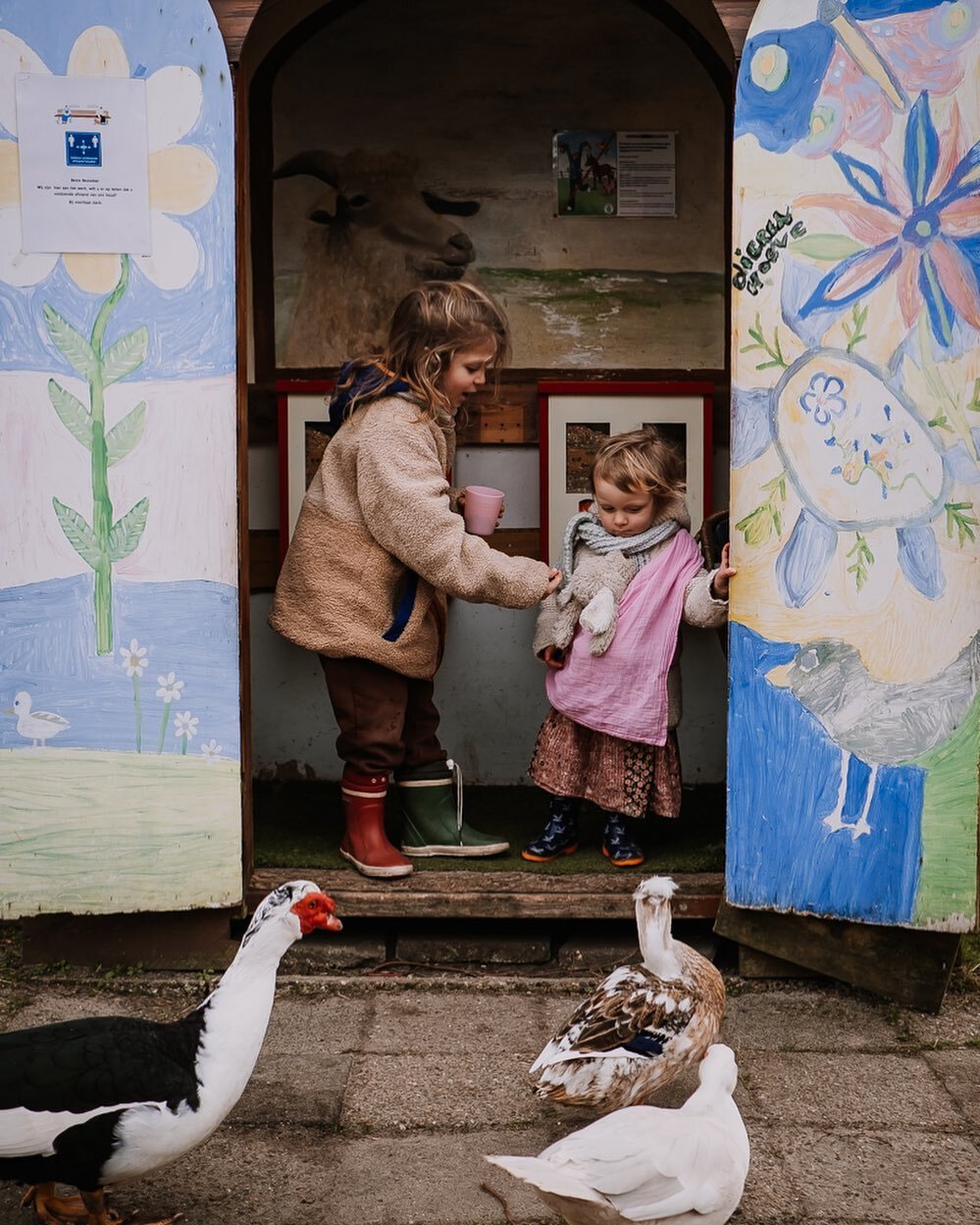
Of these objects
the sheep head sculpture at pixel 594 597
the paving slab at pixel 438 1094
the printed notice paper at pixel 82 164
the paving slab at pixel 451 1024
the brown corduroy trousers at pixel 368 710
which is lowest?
the paving slab at pixel 438 1094

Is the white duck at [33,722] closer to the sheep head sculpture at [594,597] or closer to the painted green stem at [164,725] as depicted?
the painted green stem at [164,725]

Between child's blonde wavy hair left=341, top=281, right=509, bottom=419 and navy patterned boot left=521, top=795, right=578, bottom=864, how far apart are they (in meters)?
1.37

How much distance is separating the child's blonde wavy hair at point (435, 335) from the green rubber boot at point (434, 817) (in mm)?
1226

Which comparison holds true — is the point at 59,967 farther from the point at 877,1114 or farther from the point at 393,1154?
the point at 877,1114

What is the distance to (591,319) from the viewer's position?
552cm

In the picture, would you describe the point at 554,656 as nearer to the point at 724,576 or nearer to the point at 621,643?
the point at 621,643

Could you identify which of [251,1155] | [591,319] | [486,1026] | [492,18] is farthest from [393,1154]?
[492,18]

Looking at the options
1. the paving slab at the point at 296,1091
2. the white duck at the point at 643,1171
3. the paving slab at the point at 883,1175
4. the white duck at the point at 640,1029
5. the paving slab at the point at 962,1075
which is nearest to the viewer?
the white duck at the point at 643,1171

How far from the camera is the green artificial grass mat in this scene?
4527mm

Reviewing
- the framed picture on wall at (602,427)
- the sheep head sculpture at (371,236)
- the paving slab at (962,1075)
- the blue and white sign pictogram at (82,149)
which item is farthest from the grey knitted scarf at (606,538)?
the blue and white sign pictogram at (82,149)

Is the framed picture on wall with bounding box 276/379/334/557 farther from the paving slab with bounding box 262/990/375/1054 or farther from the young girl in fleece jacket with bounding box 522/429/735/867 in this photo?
the paving slab with bounding box 262/990/375/1054

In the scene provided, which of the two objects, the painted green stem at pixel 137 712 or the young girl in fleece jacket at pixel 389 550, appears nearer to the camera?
the painted green stem at pixel 137 712

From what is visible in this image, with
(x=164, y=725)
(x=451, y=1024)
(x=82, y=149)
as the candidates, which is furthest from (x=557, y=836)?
(x=82, y=149)

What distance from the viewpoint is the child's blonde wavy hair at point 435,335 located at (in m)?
4.35
